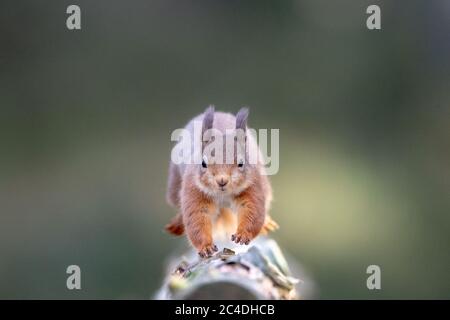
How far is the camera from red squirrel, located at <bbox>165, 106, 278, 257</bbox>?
224cm

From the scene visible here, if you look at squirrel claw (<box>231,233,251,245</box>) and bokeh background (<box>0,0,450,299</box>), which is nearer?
squirrel claw (<box>231,233,251,245</box>)

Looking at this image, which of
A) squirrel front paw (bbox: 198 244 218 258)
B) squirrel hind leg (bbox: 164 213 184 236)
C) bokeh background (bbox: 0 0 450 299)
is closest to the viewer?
squirrel front paw (bbox: 198 244 218 258)

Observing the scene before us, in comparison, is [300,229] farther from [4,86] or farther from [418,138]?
[4,86]

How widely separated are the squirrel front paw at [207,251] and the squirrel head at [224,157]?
0.16m

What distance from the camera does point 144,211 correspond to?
6.06m

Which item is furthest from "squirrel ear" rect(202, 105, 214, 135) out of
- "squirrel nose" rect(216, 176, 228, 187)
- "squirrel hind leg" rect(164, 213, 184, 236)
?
"squirrel hind leg" rect(164, 213, 184, 236)

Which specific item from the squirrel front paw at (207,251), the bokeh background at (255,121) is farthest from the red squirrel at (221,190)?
the bokeh background at (255,121)

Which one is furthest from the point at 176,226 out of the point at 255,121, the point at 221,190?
the point at 255,121

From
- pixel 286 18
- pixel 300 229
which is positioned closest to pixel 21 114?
pixel 286 18

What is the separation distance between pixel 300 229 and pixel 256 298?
3.89m

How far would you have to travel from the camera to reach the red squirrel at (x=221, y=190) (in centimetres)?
224

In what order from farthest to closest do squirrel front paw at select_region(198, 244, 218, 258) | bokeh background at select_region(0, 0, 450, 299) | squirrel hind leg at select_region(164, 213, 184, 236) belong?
1. bokeh background at select_region(0, 0, 450, 299)
2. squirrel hind leg at select_region(164, 213, 184, 236)
3. squirrel front paw at select_region(198, 244, 218, 258)

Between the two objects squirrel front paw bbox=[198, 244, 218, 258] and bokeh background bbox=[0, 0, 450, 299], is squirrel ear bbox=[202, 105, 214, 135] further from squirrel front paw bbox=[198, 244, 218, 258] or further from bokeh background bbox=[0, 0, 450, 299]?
bokeh background bbox=[0, 0, 450, 299]

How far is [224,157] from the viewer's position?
224cm
